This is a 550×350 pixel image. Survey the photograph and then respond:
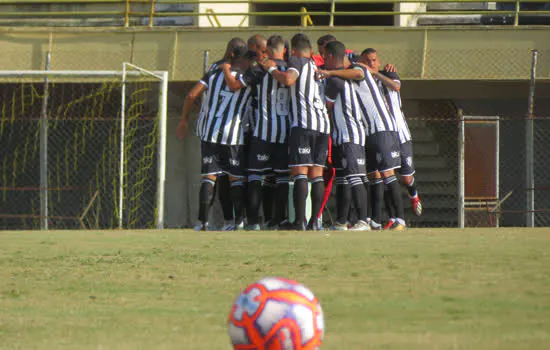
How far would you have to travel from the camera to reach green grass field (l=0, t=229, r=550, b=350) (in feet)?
14.3

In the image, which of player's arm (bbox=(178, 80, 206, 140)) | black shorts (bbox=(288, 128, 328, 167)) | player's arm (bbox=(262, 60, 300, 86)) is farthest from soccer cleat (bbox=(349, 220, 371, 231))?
player's arm (bbox=(178, 80, 206, 140))

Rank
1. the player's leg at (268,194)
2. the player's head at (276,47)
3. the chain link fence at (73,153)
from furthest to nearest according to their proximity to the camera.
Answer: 1. the chain link fence at (73,153)
2. the player's leg at (268,194)
3. the player's head at (276,47)

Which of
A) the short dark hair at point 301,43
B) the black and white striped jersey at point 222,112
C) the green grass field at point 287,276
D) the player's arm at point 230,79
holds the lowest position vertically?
the green grass field at point 287,276

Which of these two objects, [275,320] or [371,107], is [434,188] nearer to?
[371,107]

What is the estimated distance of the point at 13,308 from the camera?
5281mm

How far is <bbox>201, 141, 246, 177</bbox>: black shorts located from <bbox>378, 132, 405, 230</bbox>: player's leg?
5.07ft

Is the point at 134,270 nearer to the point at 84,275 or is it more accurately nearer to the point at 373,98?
the point at 84,275

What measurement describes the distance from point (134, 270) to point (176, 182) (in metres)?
10.8

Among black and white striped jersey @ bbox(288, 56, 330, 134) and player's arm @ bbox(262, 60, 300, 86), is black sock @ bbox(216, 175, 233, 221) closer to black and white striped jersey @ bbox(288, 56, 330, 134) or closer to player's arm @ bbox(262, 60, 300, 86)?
black and white striped jersey @ bbox(288, 56, 330, 134)

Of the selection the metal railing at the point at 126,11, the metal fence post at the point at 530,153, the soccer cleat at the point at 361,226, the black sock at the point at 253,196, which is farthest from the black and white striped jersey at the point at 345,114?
the metal railing at the point at 126,11

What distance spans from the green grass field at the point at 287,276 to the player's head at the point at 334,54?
2.10m

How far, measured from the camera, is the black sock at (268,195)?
11.1m

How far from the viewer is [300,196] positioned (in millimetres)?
10234

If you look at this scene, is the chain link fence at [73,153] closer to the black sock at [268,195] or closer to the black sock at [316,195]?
the black sock at [268,195]
